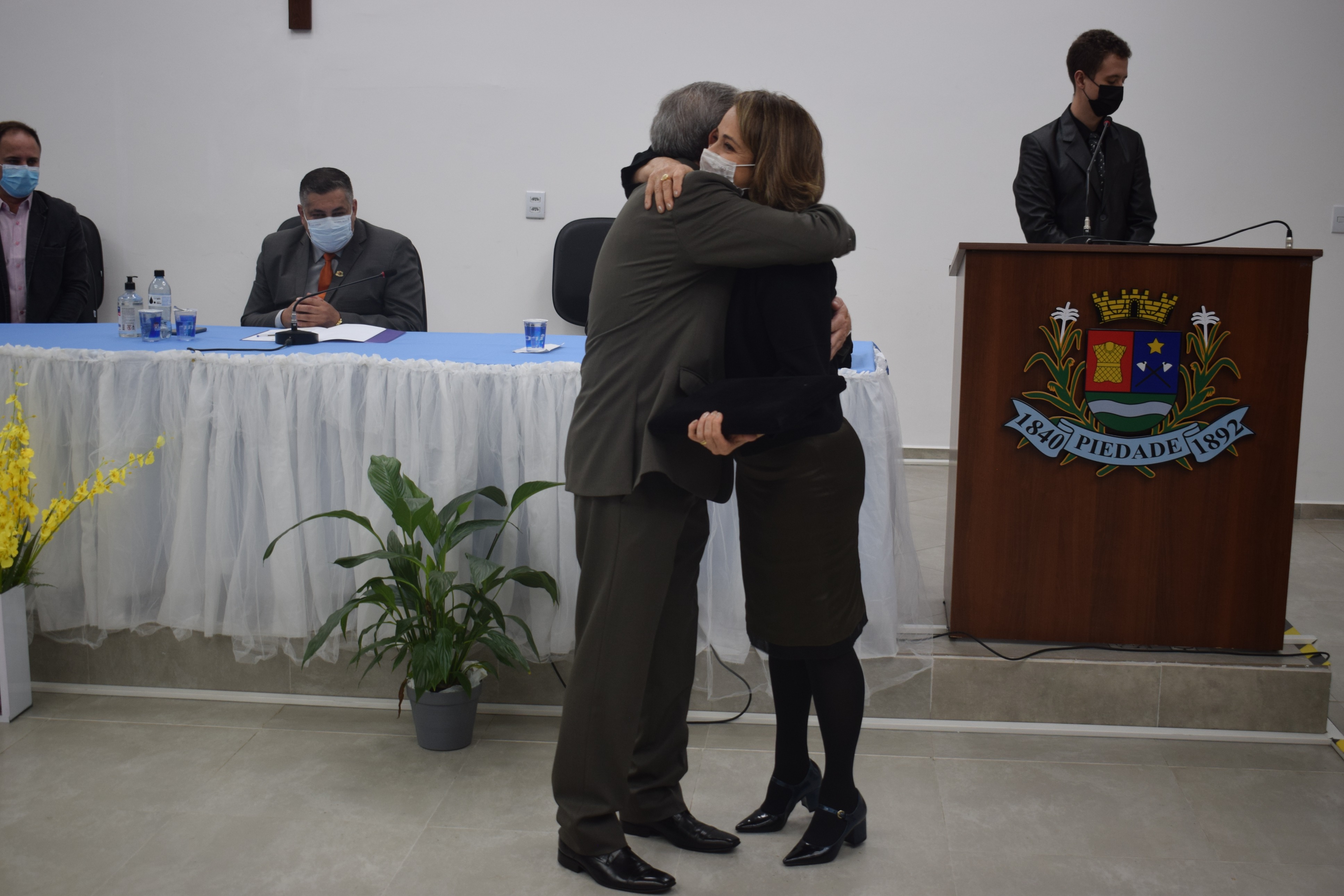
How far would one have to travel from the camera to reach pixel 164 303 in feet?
8.11

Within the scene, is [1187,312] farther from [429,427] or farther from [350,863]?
[350,863]

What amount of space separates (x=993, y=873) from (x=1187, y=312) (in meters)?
1.24

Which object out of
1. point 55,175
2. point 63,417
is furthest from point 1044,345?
point 55,175

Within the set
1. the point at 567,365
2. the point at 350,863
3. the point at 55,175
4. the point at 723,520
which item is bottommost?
the point at 350,863

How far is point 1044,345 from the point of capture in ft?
7.20

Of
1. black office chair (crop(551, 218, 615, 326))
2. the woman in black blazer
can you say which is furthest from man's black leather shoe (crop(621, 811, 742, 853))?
black office chair (crop(551, 218, 615, 326))

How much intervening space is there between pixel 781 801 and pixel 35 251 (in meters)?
3.30

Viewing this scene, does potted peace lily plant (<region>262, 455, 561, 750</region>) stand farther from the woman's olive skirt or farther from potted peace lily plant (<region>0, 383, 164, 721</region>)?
the woman's olive skirt

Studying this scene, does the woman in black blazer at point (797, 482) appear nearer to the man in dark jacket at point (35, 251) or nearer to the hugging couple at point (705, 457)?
the hugging couple at point (705, 457)

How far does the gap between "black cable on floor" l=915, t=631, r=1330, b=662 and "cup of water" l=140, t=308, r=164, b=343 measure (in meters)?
1.93

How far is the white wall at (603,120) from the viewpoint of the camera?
13.4ft

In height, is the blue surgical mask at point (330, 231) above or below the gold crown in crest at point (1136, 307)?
above

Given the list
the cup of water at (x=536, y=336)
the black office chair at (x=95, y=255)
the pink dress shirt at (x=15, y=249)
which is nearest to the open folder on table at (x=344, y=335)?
the cup of water at (x=536, y=336)

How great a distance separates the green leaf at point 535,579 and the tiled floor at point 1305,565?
903 millimetres
